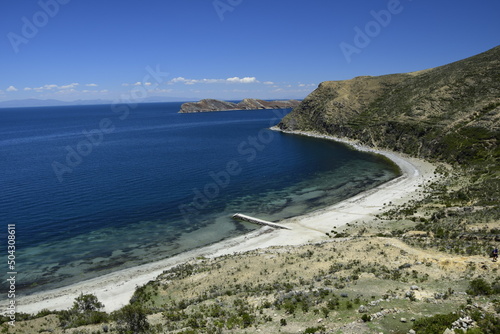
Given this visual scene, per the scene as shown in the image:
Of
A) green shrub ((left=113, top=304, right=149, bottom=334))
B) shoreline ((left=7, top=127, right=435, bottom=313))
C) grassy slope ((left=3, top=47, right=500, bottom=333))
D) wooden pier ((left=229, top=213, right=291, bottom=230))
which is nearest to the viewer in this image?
grassy slope ((left=3, top=47, right=500, bottom=333))

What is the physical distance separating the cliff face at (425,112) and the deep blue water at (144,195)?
1678 cm

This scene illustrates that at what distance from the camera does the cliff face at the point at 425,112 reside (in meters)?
91.4

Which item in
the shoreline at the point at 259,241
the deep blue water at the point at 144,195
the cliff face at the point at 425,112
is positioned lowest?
the shoreline at the point at 259,241

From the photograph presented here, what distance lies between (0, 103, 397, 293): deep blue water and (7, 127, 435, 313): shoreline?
2543mm

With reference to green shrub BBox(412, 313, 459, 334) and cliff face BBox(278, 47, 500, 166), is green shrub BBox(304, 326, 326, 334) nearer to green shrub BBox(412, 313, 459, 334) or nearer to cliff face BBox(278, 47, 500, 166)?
green shrub BBox(412, 313, 459, 334)

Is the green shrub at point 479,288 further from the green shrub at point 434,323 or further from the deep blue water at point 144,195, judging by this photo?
the deep blue water at point 144,195

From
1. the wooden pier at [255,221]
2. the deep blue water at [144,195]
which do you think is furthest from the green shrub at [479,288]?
the deep blue water at [144,195]

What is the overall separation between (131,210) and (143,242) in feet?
43.8

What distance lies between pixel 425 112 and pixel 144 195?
Result: 336 ft

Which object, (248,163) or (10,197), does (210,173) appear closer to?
(248,163)

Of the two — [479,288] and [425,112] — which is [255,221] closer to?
[479,288]

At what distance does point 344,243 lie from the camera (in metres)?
39.8

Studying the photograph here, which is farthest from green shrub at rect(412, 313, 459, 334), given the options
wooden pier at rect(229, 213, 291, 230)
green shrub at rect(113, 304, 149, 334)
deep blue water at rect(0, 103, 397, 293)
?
deep blue water at rect(0, 103, 397, 293)

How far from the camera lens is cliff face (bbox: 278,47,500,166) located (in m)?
91.4
